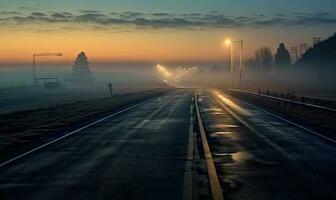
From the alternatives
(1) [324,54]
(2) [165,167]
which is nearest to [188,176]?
(2) [165,167]

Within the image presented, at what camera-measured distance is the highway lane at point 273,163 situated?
8.93m

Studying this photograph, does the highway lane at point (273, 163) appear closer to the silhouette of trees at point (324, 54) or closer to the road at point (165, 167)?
the road at point (165, 167)

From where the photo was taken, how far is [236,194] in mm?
8695

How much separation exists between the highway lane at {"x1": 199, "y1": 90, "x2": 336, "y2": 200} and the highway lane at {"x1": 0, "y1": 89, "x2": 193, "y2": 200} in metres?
1.00

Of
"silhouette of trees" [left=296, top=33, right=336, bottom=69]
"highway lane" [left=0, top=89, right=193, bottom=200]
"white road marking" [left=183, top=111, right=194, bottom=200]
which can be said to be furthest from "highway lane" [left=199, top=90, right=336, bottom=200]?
"silhouette of trees" [left=296, top=33, right=336, bottom=69]

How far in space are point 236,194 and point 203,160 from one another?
155 inches

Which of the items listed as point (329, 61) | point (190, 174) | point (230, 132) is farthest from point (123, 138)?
point (329, 61)

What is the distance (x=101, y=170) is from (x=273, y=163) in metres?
3.89

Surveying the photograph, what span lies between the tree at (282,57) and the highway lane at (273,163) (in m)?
173

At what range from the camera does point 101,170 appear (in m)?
11.3

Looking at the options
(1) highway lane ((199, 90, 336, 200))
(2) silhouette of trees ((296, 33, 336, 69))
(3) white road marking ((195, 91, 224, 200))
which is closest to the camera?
(3) white road marking ((195, 91, 224, 200))

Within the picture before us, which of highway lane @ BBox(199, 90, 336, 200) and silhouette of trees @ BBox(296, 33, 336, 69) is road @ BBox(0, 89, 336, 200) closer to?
highway lane @ BBox(199, 90, 336, 200)

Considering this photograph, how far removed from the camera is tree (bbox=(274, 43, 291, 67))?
18938cm

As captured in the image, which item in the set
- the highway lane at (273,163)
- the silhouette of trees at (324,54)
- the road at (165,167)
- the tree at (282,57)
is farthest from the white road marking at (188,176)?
the tree at (282,57)
